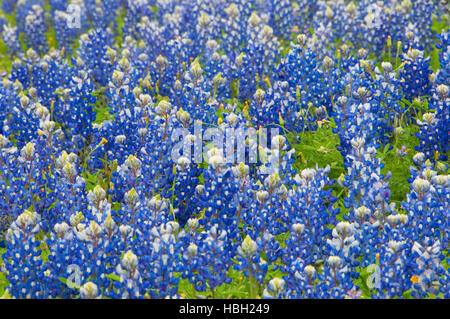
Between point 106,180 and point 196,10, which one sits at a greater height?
point 196,10

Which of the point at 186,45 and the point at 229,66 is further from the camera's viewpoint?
the point at 186,45

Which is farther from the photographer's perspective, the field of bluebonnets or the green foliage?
the green foliage

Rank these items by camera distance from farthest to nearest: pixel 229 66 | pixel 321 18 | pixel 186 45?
1. pixel 321 18
2. pixel 186 45
3. pixel 229 66

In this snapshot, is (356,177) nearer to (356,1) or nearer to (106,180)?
(106,180)

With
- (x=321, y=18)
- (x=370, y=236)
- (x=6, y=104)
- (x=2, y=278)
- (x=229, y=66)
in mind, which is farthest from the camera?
(x=321, y=18)

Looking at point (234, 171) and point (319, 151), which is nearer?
point (234, 171)

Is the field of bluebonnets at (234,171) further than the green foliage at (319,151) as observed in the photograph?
No

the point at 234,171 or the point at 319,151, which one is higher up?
the point at 319,151
